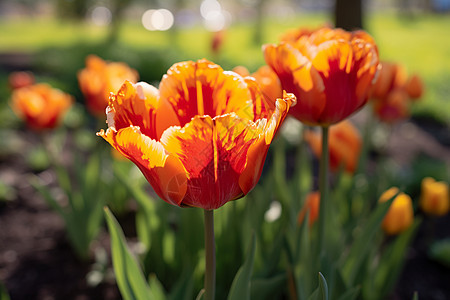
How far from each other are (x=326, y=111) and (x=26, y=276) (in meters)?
1.65

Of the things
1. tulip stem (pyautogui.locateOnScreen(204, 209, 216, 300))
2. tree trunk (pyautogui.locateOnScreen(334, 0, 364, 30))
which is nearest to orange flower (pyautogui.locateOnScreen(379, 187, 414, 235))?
tulip stem (pyautogui.locateOnScreen(204, 209, 216, 300))

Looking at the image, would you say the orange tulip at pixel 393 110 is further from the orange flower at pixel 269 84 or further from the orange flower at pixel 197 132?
the orange flower at pixel 197 132

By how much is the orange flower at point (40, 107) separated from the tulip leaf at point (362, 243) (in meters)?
1.47

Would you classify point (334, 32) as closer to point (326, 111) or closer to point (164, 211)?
point (326, 111)

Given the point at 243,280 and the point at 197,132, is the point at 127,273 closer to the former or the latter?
the point at 243,280

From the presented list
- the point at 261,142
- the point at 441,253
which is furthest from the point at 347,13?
the point at 261,142

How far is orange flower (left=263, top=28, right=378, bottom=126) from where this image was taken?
90 centimetres

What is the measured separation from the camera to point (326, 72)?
93cm

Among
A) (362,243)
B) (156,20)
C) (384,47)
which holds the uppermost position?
(362,243)

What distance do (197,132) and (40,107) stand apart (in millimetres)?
1638

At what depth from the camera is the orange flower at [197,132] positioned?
657 millimetres

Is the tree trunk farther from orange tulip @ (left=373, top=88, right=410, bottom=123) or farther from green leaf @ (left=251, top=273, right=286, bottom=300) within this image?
green leaf @ (left=251, top=273, right=286, bottom=300)

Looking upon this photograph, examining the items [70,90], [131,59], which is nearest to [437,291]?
[70,90]

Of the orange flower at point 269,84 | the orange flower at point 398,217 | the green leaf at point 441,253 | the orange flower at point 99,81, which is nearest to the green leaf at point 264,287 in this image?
the orange flower at point 269,84
